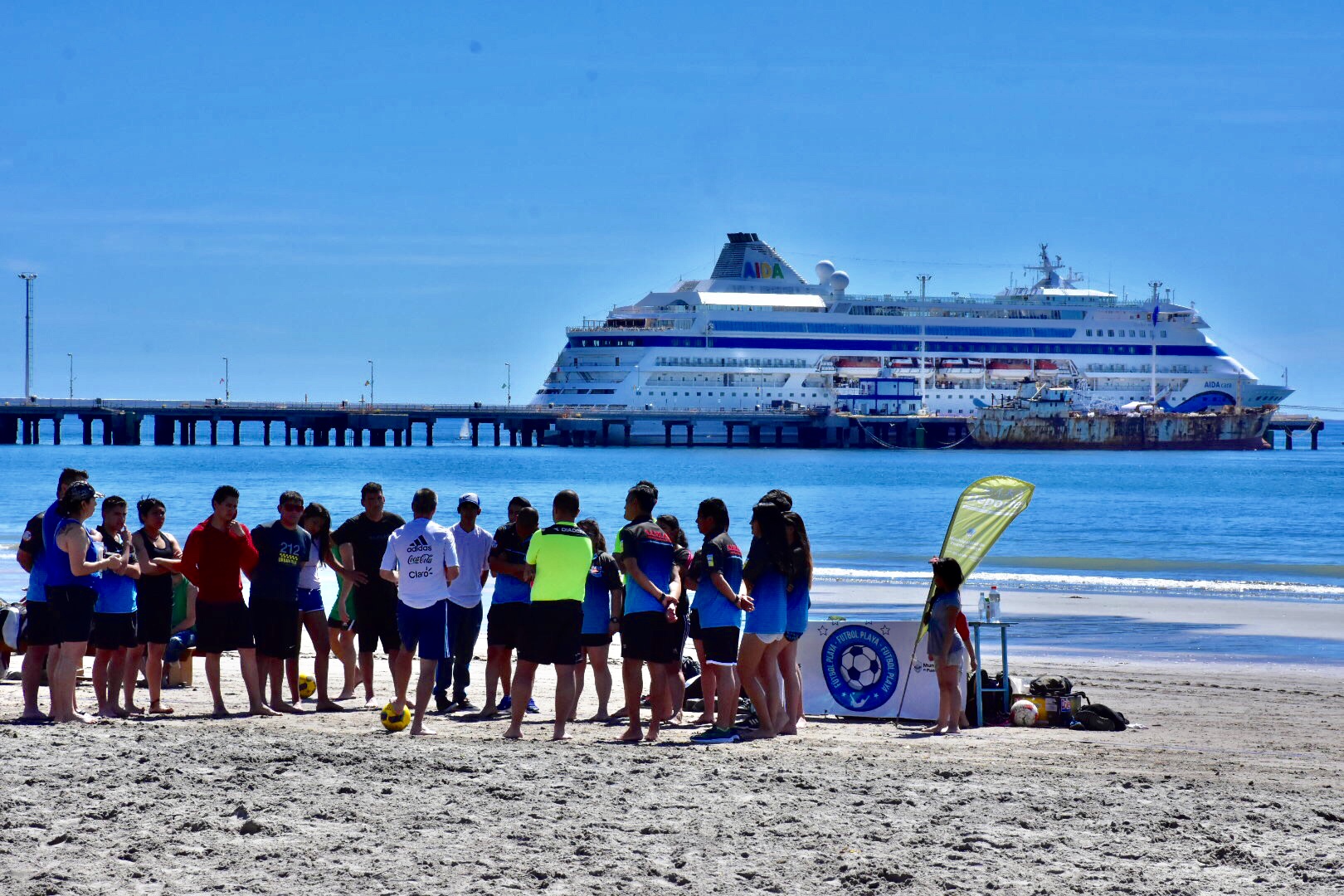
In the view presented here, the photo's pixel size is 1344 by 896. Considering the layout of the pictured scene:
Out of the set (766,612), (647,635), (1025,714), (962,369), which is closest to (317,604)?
(647,635)

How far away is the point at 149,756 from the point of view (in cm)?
620

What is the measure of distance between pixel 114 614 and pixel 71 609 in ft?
1.03

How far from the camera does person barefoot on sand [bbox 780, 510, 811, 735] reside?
6918mm

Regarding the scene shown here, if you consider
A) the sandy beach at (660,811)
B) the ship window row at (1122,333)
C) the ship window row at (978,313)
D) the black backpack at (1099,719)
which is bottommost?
the sandy beach at (660,811)

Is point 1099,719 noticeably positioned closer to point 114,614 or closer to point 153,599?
point 153,599

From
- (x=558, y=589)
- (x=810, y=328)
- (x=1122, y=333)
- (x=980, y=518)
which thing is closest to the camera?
(x=558, y=589)

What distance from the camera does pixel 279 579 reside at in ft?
23.9

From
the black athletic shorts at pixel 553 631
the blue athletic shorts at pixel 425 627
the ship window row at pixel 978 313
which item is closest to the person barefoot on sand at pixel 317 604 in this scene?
the blue athletic shorts at pixel 425 627

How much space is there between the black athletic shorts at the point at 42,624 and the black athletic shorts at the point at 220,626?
0.66 metres

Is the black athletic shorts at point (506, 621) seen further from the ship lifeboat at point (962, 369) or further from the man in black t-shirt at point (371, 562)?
the ship lifeboat at point (962, 369)

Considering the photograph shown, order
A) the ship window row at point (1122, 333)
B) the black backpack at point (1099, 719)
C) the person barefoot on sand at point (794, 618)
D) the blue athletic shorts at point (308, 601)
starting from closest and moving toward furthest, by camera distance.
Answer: the person barefoot on sand at point (794, 618) < the black backpack at point (1099, 719) < the blue athletic shorts at point (308, 601) < the ship window row at point (1122, 333)

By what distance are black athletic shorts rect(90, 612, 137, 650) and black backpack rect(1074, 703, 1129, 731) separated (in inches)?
189

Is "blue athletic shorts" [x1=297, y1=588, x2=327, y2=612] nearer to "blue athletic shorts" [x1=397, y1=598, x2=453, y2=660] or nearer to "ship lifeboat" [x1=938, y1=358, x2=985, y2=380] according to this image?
"blue athletic shorts" [x1=397, y1=598, x2=453, y2=660]

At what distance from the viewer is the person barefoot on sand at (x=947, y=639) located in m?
7.18
